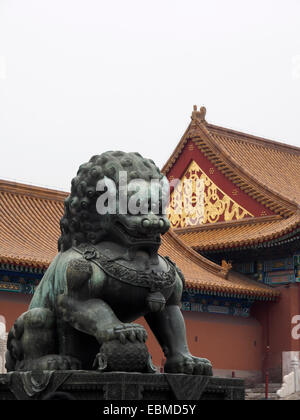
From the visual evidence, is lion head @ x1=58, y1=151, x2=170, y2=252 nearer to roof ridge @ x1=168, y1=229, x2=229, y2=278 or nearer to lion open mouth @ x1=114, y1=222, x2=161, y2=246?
lion open mouth @ x1=114, y1=222, x2=161, y2=246

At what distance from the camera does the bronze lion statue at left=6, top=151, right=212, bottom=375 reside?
6.39 m

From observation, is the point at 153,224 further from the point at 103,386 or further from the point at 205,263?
the point at 205,263

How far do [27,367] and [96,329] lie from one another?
0.63 metres

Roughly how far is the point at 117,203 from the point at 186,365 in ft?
3.84

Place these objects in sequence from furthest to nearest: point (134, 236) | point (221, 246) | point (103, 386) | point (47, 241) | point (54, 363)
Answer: point (221, 246)
point (47, 241)
point (134, 236)
point (54, 363)
point (103, 386)

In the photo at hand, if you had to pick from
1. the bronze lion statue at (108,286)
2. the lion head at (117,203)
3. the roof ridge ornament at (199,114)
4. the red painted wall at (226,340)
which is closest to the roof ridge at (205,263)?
the red painted wall at (226,340)

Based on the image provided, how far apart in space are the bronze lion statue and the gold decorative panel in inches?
754

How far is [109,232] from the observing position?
6641mm

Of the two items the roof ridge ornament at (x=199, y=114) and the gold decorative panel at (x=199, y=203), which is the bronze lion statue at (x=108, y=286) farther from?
the roof ridge ornament at (x=199, y=114)

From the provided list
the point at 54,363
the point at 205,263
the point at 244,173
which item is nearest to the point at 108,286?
the point at 54,363

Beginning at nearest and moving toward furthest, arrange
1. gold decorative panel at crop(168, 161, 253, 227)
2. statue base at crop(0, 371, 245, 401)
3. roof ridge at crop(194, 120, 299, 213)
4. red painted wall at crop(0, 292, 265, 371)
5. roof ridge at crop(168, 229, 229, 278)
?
statue base at crop(0, 371, 245, 401) < red painted wall at crop(0, 292, 265, 371) < roof ridge at crop(168, 229, 229, 278) < roof ridge at crop(194, 120, 299, 213) < gold decorative panel at crop(168, 161, 253, 227)

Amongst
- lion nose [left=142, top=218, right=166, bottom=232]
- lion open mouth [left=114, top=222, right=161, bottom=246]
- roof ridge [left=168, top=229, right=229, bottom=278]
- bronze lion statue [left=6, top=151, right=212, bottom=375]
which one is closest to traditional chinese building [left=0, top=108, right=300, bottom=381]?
roof ridge [left=168, top=229, right=229, bottom=278]

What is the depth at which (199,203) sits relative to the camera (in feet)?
89.0
